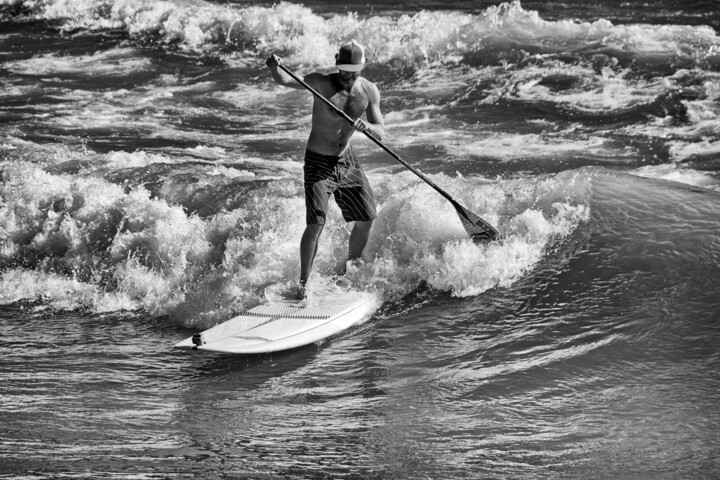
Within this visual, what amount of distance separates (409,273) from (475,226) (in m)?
0.61

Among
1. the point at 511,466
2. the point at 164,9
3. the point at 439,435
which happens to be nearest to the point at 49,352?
the point at 439,435

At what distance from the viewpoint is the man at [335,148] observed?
20.0 ft

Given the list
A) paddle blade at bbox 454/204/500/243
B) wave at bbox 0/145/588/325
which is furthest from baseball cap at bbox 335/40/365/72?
wave at bbox 0/145/588/325

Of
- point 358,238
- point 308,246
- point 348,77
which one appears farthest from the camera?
point 358,238

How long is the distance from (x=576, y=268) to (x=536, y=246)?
1.26ft

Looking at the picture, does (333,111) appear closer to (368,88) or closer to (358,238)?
(368,88)

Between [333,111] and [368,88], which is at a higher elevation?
[368,88]

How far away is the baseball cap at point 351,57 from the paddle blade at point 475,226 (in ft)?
4.20

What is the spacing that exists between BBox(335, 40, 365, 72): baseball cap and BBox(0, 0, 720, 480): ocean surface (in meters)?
1.55

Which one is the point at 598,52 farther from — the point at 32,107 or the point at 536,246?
the point at 32,107

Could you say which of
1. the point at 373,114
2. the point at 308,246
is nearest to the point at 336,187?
the point at 308,246

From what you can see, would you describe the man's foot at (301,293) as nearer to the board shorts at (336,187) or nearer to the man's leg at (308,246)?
the man's leg at (308,246)

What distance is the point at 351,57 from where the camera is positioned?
5871 millimetres

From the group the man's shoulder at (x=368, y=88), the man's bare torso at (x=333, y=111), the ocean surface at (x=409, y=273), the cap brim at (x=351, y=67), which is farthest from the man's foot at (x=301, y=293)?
the cap brim at (x=351, y=67)
